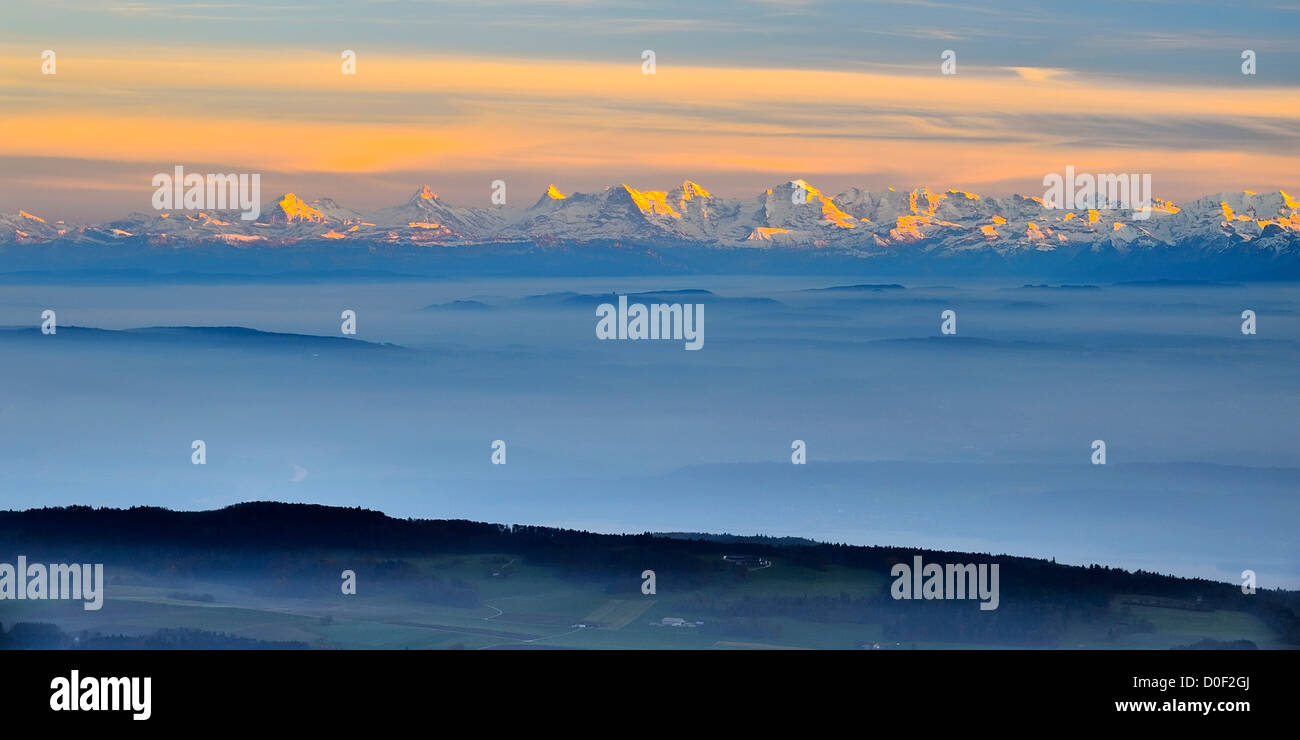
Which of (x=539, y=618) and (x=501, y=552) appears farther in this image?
(x=501, y=552)

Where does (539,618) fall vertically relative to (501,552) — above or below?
below

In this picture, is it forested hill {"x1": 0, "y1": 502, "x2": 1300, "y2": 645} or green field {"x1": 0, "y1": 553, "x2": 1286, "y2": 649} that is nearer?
green field {"x1": 0, "y1": 553, "x2": 1286, "y2": 649}

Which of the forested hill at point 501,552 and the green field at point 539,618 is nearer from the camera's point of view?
the green field at point 539,618

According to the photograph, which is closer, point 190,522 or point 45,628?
point 45,628
